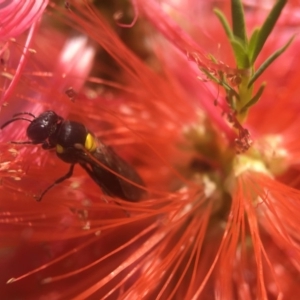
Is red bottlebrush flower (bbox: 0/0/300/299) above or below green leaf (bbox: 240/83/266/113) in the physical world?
below

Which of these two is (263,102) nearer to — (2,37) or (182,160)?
(182,160)

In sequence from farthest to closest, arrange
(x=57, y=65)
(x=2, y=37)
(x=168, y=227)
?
(x=57, y=65) < (x=168, y=227) < (x=2, y=37)

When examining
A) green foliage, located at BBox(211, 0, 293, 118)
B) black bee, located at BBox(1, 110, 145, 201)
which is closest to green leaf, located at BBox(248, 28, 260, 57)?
green foliage, located at BBox(211, 0, 293, 118)

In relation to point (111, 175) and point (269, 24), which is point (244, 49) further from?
point (111, 175)

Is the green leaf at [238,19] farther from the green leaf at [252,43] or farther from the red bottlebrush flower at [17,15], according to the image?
the red bottlebrush flower at [17,15]

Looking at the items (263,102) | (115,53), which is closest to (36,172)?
(115,53)

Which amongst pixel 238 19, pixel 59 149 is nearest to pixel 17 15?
pixel 59 149

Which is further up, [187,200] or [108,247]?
[187,200]

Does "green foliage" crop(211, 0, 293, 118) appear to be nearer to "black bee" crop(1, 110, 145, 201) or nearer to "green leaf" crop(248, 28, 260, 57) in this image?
"green leaf" crop(248, 28, 260, 57)
